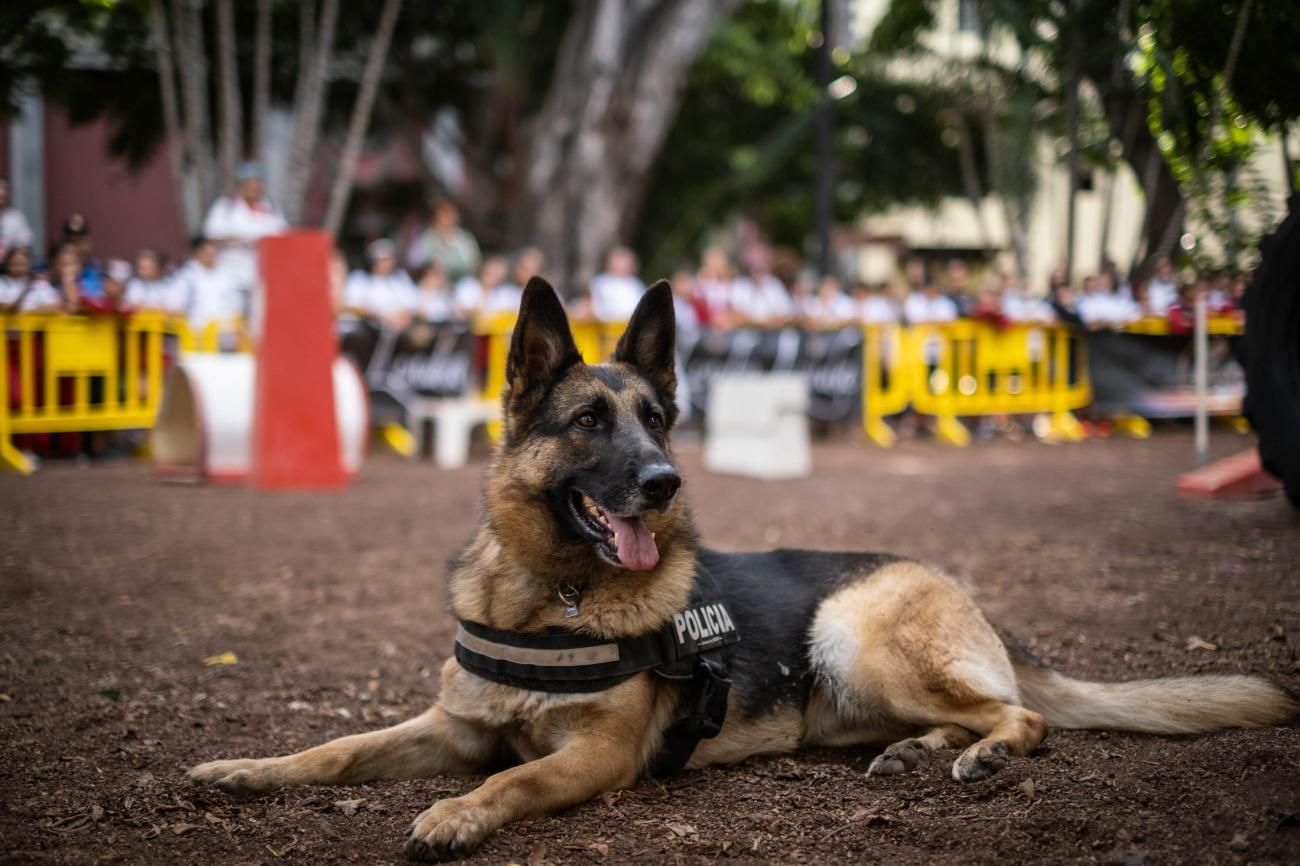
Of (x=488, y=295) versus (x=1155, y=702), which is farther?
(x=488, y=295)

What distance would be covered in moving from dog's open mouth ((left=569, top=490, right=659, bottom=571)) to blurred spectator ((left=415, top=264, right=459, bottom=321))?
10644mm

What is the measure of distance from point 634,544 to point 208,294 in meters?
10.9

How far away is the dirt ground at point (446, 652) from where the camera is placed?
3.12 m

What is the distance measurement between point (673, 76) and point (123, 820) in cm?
1537

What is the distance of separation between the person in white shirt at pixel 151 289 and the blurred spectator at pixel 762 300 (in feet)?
24.5

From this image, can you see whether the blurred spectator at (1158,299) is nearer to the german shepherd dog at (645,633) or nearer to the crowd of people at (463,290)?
the crowd of people at (463,290)

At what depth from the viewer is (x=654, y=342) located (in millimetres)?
4105

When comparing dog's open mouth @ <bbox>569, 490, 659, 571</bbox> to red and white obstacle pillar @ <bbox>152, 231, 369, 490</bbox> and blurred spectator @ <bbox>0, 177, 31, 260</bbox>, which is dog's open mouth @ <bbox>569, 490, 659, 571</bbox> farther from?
blurred spectator @ <bbox>0, 177, 31, 260</bbox>

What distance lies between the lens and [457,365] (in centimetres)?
1412

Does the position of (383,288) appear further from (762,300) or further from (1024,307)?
(1024,307)

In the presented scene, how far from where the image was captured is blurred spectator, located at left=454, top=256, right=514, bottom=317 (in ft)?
47.0

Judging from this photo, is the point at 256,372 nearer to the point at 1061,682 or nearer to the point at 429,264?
the point at 429,264

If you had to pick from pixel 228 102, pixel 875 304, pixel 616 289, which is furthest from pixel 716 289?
pixel 228 102

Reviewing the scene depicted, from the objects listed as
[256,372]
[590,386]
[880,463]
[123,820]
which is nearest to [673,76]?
[880,463]
